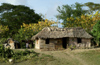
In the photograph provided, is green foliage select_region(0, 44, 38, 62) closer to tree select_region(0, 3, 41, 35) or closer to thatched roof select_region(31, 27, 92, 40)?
thatched roof select_region(31, 27, 92, 40)

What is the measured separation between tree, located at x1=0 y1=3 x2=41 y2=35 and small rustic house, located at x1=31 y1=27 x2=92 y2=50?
407 inches

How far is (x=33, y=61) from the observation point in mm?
14711

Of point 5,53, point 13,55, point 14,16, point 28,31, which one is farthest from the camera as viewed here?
point 14,16

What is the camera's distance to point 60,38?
2175 centimetres

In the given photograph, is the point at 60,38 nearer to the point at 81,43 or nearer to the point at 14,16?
the point at 81,43

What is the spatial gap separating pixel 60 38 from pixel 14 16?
13.1m

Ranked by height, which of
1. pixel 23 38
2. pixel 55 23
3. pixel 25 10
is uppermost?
pixel 25 10

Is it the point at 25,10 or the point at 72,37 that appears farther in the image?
the point at 25,10

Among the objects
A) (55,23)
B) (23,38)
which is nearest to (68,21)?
(55,23)

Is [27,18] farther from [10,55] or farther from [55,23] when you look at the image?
[10,55]

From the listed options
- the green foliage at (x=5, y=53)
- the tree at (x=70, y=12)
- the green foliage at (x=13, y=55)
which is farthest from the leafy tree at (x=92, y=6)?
the green foliage at (x=5, y=53)

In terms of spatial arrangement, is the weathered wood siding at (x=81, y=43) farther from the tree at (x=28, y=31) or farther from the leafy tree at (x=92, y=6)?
the leafy tree at (x=92, y=6)

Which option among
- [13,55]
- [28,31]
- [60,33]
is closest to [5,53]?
[13,55]

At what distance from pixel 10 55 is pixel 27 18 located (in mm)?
16183
